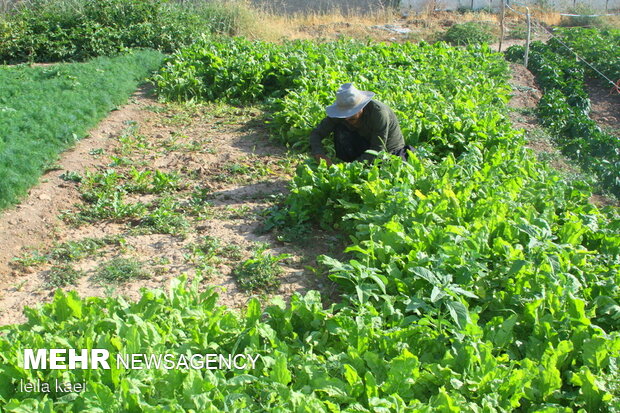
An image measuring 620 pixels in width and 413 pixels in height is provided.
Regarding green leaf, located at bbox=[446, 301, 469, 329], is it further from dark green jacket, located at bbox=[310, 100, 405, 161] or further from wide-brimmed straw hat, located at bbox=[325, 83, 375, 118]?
wide-brimmed straw hat, located at bbox=[325, 83, 375, 118]

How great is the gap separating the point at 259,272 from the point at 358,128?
7.13ft

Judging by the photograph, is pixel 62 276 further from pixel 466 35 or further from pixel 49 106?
pixel 466 35

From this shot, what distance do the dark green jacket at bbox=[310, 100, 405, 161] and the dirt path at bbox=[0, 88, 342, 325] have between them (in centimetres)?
70

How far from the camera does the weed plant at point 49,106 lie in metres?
6.27

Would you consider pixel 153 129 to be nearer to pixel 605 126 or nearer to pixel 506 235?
pixel 506 235

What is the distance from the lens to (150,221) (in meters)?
5.88

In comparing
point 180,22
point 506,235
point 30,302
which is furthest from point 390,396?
point 180,22

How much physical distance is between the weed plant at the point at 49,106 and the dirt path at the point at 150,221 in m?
0.18

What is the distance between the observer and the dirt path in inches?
194

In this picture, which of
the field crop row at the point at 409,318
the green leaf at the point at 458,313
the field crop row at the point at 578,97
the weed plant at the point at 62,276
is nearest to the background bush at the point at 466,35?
the field crop row at the point at 578,97

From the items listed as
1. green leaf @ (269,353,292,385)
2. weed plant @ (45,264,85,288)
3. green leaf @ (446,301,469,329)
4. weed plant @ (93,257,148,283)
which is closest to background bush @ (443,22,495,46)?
weed plant @ (93,257,148,283)

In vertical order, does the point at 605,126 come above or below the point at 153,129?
below

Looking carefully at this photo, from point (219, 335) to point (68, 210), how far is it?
3.04 m

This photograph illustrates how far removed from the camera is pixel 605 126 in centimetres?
1063
